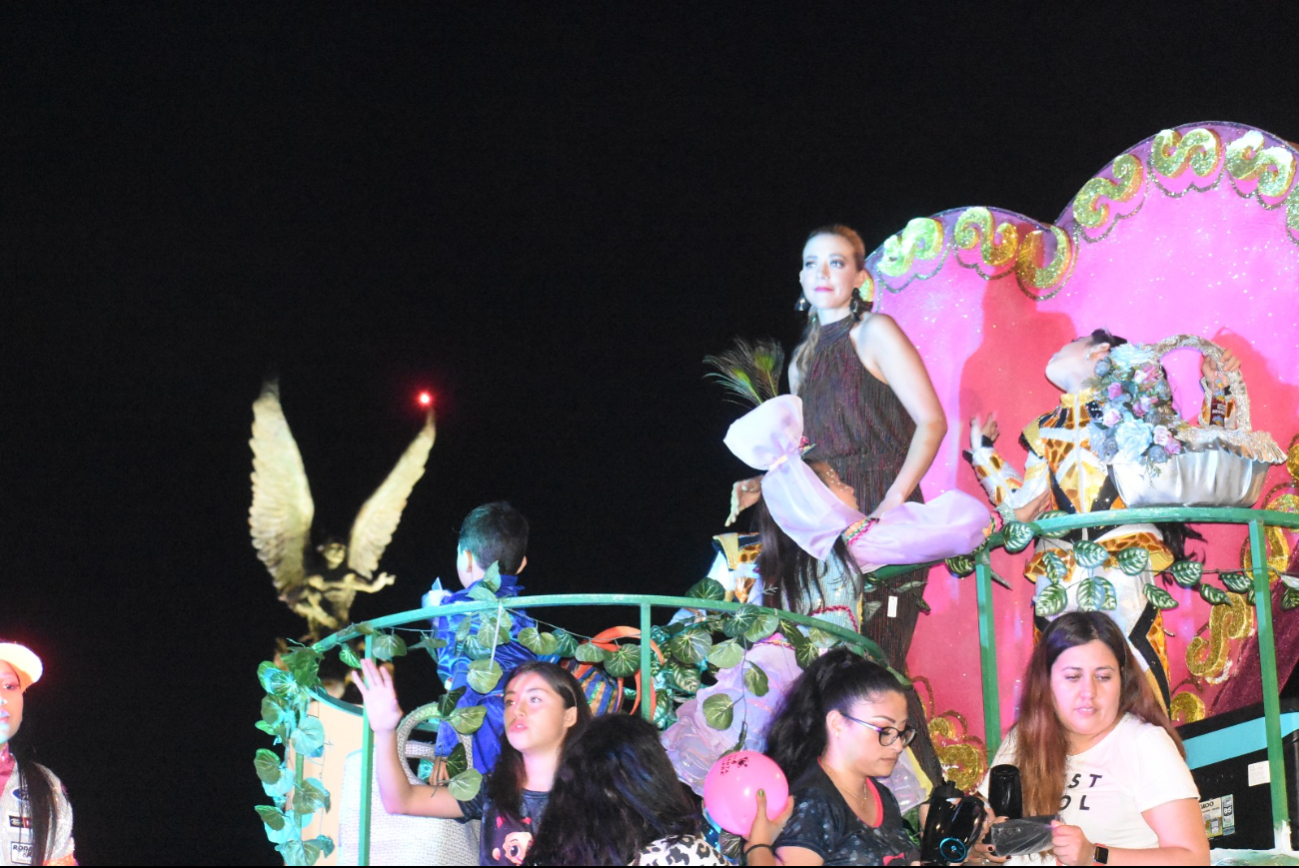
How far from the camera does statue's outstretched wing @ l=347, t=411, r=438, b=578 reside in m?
13.2

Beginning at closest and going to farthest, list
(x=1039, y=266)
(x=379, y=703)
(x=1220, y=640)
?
(x=379, y=703) → (x=1220, y=640) → (x=1039, y=266)

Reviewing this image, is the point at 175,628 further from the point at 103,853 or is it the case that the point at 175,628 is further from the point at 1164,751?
the point at 1164,751

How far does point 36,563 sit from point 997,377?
747 cm

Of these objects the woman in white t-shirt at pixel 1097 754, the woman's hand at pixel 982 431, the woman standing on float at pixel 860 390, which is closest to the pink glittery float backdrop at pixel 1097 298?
the woman's hand at pixel 982 431

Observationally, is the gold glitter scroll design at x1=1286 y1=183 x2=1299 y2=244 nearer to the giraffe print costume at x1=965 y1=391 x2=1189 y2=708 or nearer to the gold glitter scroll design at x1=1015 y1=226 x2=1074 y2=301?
the gold glitter scroll design at x1=1015 y1=226 x2=1074 y2=301

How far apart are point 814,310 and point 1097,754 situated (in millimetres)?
2873

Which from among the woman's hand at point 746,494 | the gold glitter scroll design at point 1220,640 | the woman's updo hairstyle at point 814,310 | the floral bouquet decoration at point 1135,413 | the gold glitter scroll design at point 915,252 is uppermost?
the gold glitter scroll design at point 915,252

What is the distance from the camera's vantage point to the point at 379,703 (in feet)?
15.6

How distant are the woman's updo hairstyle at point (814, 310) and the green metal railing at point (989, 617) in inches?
63.7

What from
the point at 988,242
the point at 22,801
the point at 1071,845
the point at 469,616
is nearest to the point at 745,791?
the point at 1071,845

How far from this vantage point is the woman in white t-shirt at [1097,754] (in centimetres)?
432

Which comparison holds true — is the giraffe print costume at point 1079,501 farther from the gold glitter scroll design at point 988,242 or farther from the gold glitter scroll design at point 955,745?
the gold glitter scroll design at point 988,242

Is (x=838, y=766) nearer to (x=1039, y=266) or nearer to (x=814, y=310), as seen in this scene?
(x=814, y=310)

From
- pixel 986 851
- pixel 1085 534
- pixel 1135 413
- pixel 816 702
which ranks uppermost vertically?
pixel 1135 413
